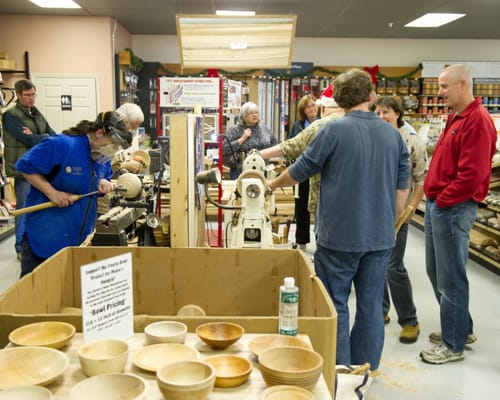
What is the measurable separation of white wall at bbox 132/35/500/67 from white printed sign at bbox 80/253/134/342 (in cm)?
985

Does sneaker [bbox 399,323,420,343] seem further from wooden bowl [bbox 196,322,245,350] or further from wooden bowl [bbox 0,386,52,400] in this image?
→ wooden bowl [bbox 0,386,52,400]

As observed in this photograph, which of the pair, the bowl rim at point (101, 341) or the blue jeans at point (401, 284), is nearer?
the bowl rim at point (101, 341)

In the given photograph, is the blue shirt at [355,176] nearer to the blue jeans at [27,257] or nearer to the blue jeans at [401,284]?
the blue jeans at [401,284]

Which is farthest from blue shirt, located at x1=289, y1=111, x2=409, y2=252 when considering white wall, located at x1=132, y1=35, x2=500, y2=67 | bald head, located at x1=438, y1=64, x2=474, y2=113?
white wall, located at x1=132, y1=35, x2=500, y2=67

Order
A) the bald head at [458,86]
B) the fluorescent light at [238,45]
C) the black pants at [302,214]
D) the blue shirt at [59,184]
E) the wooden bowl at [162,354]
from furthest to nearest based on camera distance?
the black pants at [302,214] < the fluorescent light at [238,45] < the bald head at [458,86] < the blue shirt at [59,184] < the wooden bowl at [162,354]

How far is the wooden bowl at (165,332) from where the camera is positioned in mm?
1521

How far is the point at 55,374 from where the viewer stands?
133cm

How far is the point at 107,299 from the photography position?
4.96 ft

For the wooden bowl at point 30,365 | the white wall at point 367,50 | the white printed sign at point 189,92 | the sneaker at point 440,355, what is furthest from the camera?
the white wall at point 367,50

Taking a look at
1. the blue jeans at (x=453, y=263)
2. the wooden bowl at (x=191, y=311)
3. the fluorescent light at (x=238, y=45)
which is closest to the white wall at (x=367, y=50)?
the fluorescent light at (x=238, y=45)

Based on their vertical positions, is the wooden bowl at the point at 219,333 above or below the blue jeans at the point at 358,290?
above

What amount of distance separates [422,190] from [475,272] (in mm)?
2245

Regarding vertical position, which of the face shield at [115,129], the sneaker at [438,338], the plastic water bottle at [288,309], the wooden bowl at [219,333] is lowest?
the sneaker at [438,338]

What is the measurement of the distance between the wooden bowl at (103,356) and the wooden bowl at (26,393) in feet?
0.41
